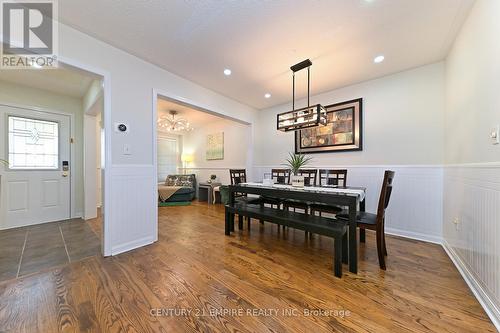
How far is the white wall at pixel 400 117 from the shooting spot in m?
2.71

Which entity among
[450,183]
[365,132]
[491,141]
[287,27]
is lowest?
[450,183]

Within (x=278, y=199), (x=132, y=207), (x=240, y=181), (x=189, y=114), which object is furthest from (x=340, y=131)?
(x=189, y=114)

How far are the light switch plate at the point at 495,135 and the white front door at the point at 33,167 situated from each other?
603cm

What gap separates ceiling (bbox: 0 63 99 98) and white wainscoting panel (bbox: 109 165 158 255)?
160 cm

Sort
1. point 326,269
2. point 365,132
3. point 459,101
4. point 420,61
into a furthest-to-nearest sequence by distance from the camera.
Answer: point 365,132
point 420,61
point 459,101
point 326,269

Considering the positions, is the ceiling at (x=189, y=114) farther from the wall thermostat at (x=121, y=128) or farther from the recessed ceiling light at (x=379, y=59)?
the recessed ceiling light at (x=379, y=59)

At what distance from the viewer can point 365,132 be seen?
3.32m

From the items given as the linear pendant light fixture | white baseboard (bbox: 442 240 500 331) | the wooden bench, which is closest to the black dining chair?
the wooden bench

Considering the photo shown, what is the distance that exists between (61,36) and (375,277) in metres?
4.01

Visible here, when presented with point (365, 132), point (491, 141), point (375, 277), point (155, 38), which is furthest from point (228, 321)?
point (365, 132)

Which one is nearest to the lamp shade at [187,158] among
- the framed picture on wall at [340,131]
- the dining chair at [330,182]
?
the framed picture on wall at [340,131]

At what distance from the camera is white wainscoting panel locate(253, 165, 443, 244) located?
266 centimetres

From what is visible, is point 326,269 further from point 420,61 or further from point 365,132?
point 420,61

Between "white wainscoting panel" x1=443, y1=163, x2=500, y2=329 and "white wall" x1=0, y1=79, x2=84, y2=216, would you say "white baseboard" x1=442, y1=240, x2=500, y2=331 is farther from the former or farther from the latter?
"white wall" x1=0, y1=79, x2=84, y2=216
